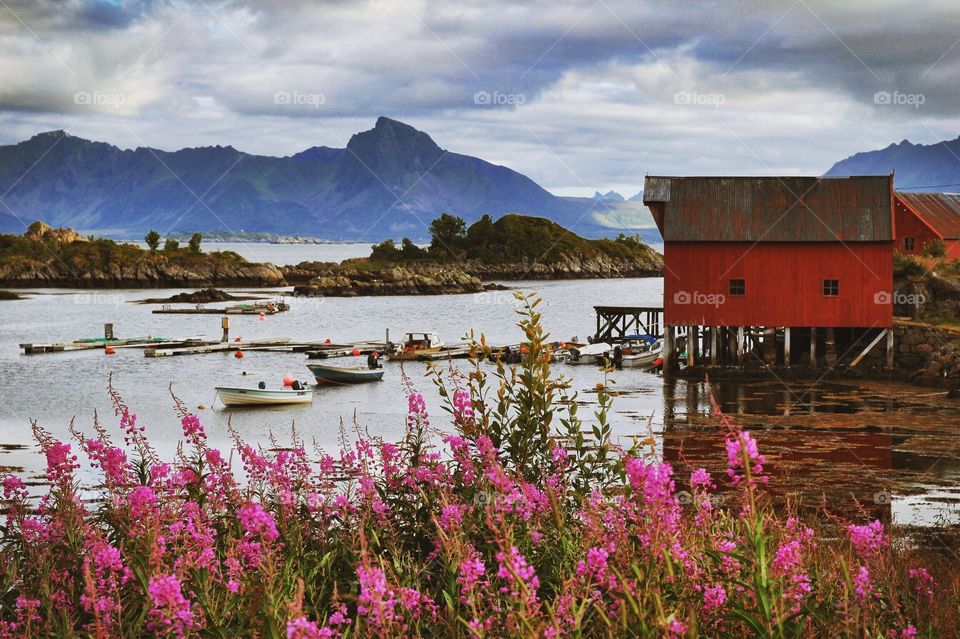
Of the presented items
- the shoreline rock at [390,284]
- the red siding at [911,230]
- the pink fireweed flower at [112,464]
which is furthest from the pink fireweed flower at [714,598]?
the shoreline rock at [390,284]

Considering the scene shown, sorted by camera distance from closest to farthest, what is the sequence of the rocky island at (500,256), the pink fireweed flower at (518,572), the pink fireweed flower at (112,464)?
the pink fireweed flower at (518,572) < the pink fireweed flower at (112,464) < the rocky island at (500,256)

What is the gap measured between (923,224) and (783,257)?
24.0 m

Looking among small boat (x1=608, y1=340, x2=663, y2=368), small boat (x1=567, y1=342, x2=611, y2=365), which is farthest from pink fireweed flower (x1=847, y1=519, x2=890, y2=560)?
small boat (x1=567, y1=342, x2=611, y2=365)

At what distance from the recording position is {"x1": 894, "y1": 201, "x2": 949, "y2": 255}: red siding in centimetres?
6138

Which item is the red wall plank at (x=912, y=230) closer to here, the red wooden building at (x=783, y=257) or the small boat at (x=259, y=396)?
the red wooden building at (x=783, y=257)

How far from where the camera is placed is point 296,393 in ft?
131

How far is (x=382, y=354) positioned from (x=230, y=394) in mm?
19261

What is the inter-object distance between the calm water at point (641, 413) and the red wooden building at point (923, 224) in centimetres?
2293

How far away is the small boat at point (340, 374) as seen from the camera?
1812 inches

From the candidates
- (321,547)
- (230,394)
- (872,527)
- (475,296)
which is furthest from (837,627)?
(475,296)

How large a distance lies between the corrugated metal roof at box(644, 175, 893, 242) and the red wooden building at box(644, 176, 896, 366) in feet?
0.14

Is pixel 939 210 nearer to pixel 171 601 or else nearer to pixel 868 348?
pixel 868 348

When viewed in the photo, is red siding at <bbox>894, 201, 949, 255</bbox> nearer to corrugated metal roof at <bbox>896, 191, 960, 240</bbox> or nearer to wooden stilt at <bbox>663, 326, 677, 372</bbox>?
corrugated metal roof at <bbox>896, 191, 960, 240</bbox>

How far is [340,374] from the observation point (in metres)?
46.3
